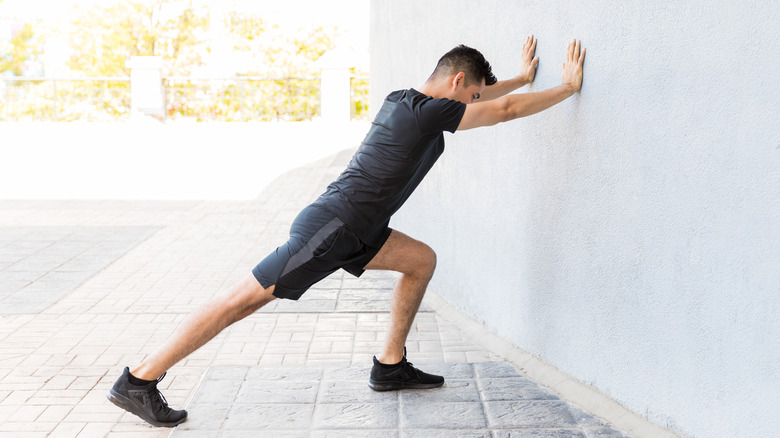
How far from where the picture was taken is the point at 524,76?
4.15 meters

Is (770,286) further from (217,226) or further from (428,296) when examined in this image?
(217,226)

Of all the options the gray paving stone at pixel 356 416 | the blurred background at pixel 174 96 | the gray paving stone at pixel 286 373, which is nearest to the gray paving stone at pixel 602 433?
the gray paving stone at pixel 356 416

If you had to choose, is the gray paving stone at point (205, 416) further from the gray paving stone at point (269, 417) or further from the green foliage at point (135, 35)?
the green foliage at point (135, 35)

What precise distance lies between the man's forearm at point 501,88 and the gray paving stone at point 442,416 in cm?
154

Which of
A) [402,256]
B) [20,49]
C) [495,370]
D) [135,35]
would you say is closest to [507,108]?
[402,256]

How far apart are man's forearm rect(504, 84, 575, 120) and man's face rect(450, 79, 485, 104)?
27 cm

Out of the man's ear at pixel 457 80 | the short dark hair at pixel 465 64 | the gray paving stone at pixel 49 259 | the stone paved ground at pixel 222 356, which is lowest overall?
the gray paving stone at pixel 49 259

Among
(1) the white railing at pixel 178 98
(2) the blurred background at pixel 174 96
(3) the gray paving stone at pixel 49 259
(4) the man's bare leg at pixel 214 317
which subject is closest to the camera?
(4) the man's bare leg at pixel 214 317

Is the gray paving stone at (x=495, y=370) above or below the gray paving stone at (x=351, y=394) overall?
above

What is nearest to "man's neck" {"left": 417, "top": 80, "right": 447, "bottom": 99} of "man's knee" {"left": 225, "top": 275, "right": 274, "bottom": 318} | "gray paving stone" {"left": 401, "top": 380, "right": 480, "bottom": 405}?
"man's knee" {"left": 225, "top": 275, "right": 274, "bottom": 318}

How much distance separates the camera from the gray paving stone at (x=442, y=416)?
359 centimetres

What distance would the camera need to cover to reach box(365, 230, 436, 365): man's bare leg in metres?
3.78

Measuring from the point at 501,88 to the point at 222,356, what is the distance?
219cm

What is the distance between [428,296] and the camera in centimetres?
591
